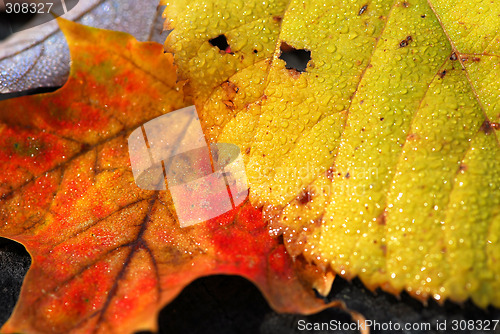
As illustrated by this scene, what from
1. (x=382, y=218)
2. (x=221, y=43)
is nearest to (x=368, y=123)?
Result: (x=382, y=218)

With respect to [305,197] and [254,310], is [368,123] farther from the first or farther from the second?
[254,310]

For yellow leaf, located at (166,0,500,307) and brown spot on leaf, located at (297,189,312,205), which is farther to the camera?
brown spot on leaf, located at (297,189,312,205)

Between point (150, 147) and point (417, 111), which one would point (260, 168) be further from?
point (417, 111)

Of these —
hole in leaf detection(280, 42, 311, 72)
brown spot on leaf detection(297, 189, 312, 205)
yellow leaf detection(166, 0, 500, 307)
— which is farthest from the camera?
hole in leaf detection(280, 42, 311, 72)

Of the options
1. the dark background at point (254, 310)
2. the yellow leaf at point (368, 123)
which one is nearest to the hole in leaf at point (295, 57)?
the yellow leaf at point (368, 123)

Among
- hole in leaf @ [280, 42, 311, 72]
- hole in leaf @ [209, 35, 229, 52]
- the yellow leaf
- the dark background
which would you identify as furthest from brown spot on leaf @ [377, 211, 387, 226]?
hole in leaf @ [209, 35, 229, 52]

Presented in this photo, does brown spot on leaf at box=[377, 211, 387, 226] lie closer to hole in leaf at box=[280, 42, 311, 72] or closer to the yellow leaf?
the yellow leaf

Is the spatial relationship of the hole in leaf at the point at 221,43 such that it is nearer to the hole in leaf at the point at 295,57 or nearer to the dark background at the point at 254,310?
the hole in leaf at the point at 295,57

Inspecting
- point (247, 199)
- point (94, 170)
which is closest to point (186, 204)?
point (247, 199)
